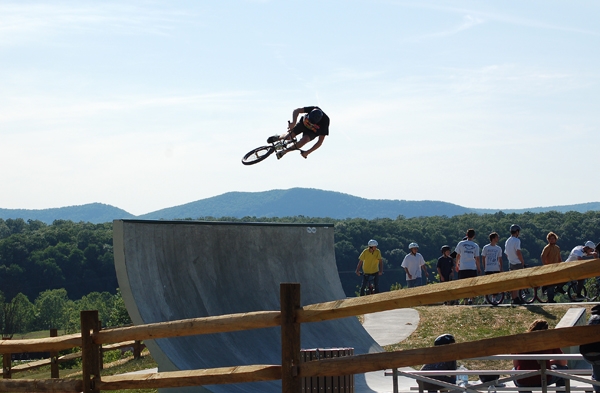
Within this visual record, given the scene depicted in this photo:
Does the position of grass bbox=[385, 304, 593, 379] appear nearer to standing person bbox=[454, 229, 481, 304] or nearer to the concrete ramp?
standing person bbox=[454, 229, 481, 304]

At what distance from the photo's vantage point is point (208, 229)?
9.89 metres

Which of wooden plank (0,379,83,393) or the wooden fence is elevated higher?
the wooden fence

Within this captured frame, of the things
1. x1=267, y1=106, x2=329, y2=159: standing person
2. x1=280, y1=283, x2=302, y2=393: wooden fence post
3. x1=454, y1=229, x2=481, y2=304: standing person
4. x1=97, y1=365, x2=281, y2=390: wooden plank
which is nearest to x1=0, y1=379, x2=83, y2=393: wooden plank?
x1=97, y1=365, x2=281, y2=390: wooden plank

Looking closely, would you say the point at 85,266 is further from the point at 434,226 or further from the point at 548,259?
the point at 548,259

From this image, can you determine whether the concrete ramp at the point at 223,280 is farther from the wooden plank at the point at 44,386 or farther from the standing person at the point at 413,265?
the wooden plank at the point at 44,386

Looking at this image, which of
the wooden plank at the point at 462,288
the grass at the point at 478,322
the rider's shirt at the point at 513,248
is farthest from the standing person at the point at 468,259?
the wooden plank at the point at 462,288

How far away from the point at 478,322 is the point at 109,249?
229ft

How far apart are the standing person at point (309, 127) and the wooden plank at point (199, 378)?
6564mm

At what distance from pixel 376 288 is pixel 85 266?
70684 millimetres

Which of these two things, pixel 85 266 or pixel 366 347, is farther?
pixel 85 266

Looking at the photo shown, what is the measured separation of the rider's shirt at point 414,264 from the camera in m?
14.1

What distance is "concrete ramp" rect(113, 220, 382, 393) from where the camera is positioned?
7.96 m

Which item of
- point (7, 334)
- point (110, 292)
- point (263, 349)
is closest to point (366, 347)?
point (263, 349)

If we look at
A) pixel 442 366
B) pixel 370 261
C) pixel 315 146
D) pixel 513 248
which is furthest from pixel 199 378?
pixel 370 261
